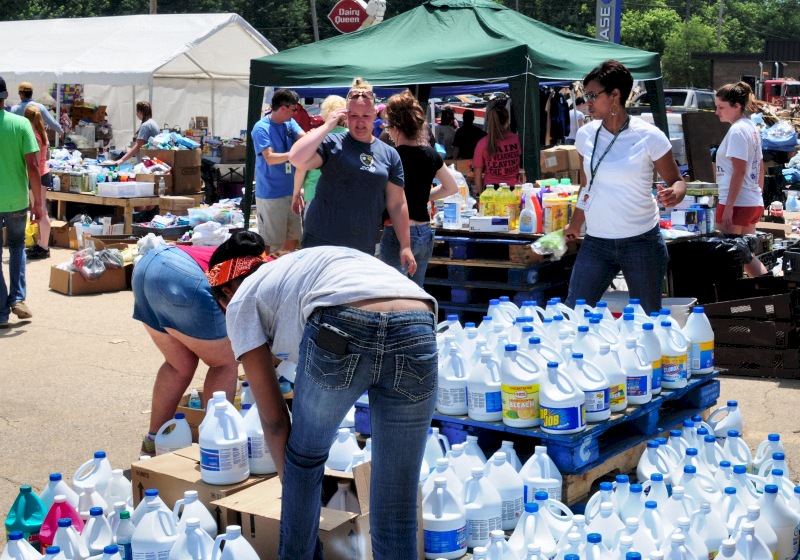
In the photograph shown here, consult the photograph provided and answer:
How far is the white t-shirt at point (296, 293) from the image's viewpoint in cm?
297

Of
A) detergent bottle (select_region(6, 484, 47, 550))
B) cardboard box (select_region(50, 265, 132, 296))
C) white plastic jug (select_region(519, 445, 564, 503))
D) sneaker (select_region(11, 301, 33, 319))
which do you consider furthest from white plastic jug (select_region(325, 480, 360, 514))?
cardboard box (select_region(50, 265, 132, 296))

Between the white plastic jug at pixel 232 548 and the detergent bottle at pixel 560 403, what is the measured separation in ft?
4.88

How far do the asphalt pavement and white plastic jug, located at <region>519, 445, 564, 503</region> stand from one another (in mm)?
1694

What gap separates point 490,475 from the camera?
13.3 feet

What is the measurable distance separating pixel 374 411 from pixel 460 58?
7.41 m

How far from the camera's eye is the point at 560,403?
418 cm

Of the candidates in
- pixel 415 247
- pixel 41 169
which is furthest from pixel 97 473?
pixel 41 169

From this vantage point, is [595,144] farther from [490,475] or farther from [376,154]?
[490,475]

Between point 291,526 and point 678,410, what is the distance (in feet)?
9.13

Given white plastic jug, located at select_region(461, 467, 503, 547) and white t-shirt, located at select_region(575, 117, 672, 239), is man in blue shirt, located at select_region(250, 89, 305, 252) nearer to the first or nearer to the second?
white t-shirt, located at select_region(575, 117, 672, 239)

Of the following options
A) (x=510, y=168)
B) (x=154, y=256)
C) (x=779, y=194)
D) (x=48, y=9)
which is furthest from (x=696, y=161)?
(x=48, y=9)

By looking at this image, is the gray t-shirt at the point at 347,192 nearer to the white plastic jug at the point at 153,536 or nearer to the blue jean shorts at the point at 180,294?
the blue jean shorts at the point at 180,294

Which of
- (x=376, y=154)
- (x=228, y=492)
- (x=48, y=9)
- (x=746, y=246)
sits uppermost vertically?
(x=48, y=9)

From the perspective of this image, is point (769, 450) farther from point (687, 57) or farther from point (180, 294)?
point (687, 57)
